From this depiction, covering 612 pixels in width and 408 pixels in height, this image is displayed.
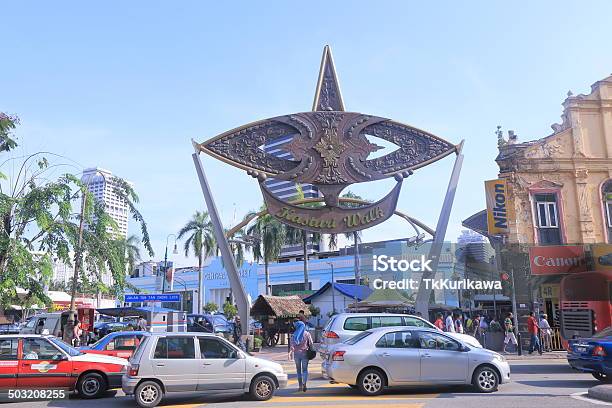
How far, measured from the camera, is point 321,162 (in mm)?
21469

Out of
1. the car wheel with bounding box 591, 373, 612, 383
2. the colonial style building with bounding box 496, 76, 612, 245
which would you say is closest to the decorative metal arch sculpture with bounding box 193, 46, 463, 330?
the colonial style building with bounding box 496, 76, 612, 245

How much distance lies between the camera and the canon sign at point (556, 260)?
2595 centimetres

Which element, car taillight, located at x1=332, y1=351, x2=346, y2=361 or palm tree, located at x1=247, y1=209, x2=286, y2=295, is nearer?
car taillight, located at x1=332, y1=351, x2=346, y2=361

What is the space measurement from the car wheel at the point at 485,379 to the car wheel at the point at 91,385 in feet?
25.9

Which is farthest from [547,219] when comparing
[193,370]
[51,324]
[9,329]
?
[9,329]

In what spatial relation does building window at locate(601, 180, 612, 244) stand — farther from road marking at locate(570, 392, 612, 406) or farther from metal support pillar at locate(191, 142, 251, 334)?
road marking at locate(570, 392, 612, 406)

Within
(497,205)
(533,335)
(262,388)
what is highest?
(497,205)

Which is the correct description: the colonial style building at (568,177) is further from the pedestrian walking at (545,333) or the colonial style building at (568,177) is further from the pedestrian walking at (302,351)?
the pedestrian walking at (302,351)

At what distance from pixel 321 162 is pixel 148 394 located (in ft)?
42.3

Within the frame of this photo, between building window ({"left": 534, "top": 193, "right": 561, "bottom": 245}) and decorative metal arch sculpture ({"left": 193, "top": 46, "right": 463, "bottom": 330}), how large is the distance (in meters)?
7.83

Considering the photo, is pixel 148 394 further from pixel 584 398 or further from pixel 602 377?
pixel 602 377

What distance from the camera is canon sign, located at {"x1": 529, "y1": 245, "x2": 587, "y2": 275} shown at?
26.0 meters

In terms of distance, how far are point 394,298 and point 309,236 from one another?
26.0 metres

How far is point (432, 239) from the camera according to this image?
22.0m
